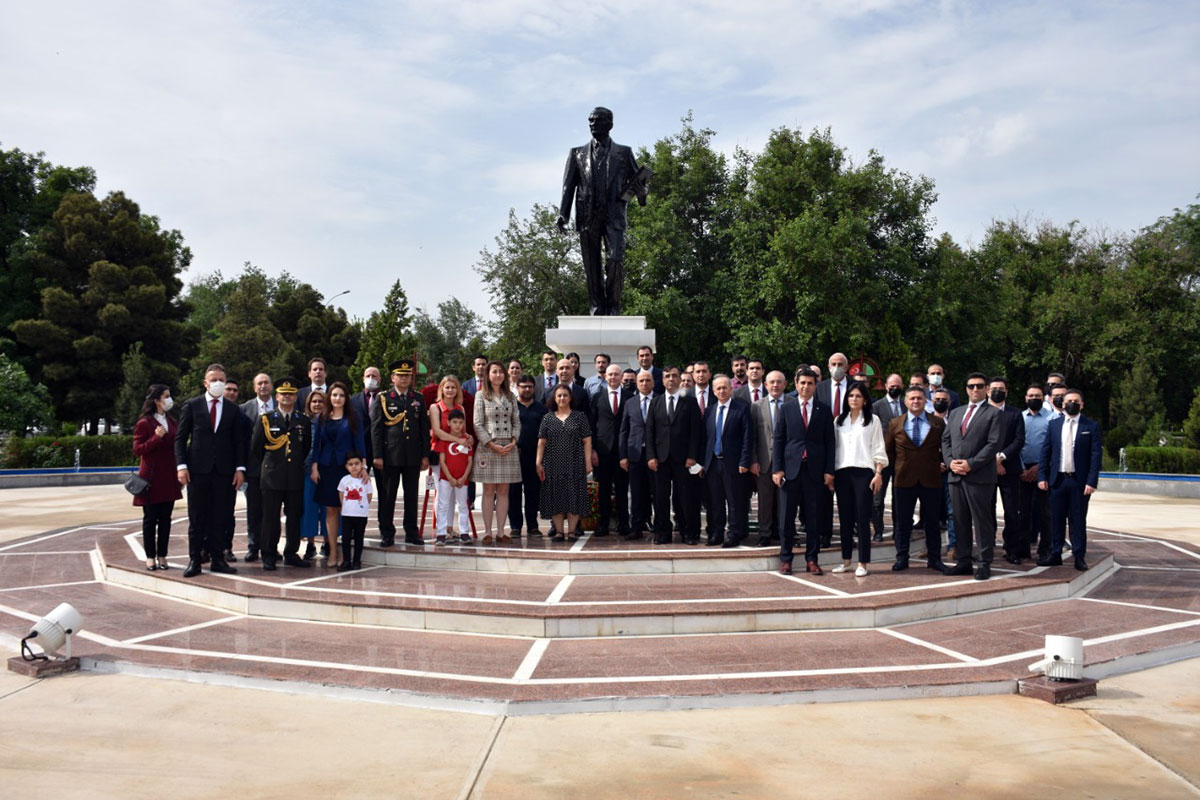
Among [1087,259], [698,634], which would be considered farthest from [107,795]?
[1087,259]

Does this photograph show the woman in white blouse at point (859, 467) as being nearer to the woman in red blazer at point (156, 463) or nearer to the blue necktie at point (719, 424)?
the blue necktie at point (719, 424)

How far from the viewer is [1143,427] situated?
29.6m

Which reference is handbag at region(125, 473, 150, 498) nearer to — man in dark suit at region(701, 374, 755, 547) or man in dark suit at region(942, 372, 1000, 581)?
man in dark suit at region(701, 374, 755, 547)

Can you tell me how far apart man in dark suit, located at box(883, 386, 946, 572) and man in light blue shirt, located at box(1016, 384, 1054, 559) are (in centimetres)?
120

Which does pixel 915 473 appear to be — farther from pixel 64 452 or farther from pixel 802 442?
pixel 64 452

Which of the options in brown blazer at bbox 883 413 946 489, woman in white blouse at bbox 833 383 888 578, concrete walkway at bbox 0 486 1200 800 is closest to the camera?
concrete walkway at bbox 0 486 1200 800

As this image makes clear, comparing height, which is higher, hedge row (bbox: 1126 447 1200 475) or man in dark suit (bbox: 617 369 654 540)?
man in dark suit (bbox: 617 369 654 540)

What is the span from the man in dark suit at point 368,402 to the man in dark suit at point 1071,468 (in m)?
6.42

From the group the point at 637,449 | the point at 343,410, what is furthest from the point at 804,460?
the point at 343,410

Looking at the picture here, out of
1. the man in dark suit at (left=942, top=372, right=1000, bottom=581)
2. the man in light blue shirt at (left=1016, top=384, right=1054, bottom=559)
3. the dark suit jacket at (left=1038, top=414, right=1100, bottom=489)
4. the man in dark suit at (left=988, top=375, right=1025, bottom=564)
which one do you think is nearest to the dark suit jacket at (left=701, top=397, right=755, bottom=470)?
the man in dark suit at (left=942, top=372, right=1000, bottom=581)

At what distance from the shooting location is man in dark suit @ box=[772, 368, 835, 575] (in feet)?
24.3

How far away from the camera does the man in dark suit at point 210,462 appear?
7578 mm

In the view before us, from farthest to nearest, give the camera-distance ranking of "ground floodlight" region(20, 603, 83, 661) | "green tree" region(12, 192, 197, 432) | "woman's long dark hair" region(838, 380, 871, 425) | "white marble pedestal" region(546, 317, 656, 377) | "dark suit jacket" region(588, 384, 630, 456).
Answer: "green tree" region(12, 192, 197, 432), "white marble pedestal" region(546, 317, 656, 377), "dark suit jacket" region(588, 384, 630, 456), "woman's long dark hair" region(838, 380, 871, 425), "ground floodlight" region(20, 603, 83, 661)

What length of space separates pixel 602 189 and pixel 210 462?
574cm
